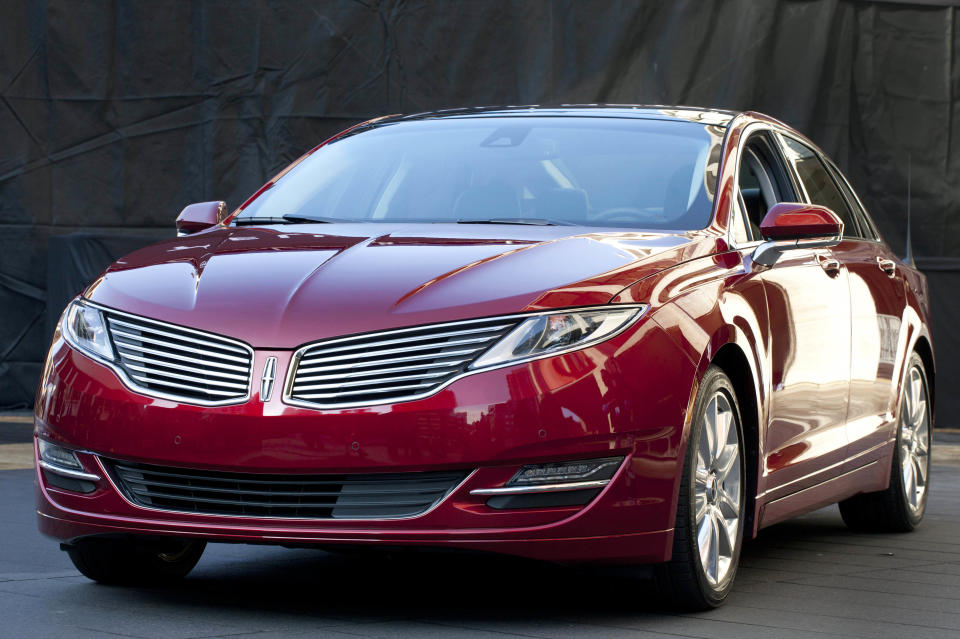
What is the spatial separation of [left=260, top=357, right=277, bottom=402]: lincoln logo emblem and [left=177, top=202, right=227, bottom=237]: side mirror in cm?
167

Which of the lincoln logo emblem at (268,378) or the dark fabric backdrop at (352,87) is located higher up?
the lincoln logo emblem at (268,378)

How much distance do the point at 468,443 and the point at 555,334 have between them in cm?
37

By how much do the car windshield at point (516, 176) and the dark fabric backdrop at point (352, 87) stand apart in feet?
18.3

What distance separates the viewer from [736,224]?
5410 millimetres

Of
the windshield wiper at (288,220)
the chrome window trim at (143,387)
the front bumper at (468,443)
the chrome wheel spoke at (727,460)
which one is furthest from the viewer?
the windshield wiper at (288,220)

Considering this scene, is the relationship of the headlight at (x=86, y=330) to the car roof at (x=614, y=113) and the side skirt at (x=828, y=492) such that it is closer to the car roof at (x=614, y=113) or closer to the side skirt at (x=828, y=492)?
Result: the car roof at (x=614, y=113)

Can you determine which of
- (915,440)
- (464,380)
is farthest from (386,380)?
(915,440)

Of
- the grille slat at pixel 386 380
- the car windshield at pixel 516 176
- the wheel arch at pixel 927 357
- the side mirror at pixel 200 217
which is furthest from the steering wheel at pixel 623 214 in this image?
the wheel arch at pixel 927 357

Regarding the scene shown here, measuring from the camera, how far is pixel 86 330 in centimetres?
467

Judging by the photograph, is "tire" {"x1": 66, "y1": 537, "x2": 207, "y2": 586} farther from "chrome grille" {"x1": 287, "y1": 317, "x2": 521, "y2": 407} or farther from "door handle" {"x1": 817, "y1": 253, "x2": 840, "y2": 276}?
"door handle" {"x1": 817, "y1": 253, "x2": 840, "y2": 276}

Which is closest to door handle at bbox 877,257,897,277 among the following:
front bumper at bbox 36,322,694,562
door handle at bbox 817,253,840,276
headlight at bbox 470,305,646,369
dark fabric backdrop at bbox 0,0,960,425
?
door handle at bbox 817,253,840,276

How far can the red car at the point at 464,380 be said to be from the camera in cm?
421

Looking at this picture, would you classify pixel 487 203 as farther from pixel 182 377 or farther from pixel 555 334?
pixel 182 377

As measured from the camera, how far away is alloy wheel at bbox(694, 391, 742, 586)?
470 centimetres
